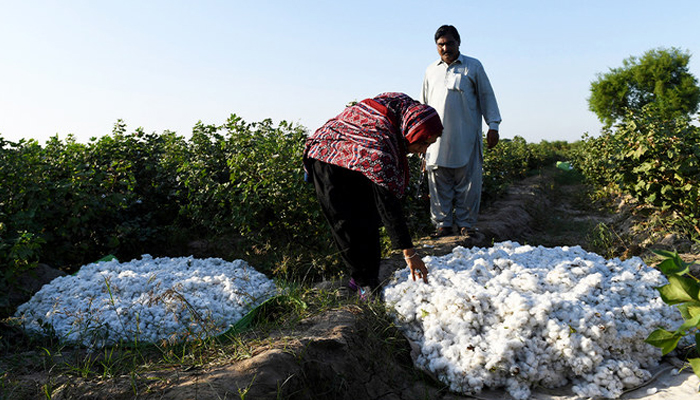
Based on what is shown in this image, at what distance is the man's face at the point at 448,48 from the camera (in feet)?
14.8

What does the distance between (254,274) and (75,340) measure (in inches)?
54.7

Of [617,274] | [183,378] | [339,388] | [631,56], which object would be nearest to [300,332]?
[339,388]

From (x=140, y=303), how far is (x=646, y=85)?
131 ft

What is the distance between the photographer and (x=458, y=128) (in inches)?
181

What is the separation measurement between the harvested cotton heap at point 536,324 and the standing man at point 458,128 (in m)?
1.73

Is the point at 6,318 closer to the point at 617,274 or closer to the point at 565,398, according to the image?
the point at 565,398

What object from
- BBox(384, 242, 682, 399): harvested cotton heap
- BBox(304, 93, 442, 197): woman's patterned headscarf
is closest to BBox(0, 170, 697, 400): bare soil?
BBox(384, 242, 682, 399): harvested cotton heap

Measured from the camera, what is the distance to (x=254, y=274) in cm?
397

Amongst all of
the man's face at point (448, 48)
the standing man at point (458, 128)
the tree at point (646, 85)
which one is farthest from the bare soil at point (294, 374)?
the tree at point (646, 85)

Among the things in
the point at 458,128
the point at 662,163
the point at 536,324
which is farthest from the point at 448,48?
the point at 536,324

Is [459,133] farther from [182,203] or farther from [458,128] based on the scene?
[182,203]

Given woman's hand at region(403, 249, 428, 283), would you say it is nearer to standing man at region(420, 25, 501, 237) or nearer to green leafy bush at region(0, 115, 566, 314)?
green leafy bush at region(0, 115, 566, 314)

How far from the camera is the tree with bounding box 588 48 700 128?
32.8 metres

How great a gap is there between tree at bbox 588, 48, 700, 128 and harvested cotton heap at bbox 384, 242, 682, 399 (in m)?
35.1
